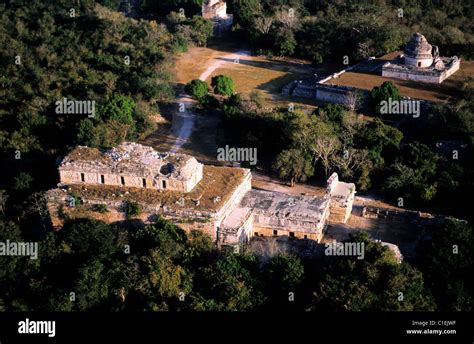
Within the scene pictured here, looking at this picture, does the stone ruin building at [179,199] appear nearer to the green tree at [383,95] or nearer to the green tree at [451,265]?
the green tree at [451,265]

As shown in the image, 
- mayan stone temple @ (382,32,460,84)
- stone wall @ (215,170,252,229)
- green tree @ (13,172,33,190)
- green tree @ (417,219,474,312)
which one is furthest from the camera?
mayan stone temple @ (382,32,460,84)

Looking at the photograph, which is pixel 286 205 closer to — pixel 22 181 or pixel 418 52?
pixel 22 181

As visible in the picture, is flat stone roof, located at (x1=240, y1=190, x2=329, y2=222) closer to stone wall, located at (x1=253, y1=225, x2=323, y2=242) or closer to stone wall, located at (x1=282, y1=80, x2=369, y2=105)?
stone wall, located at (x1=253, y1=225, x2=323, y2=242)

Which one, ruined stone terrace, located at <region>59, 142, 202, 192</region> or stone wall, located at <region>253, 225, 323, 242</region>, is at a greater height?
ruined stone terrace, located at <region>59, 142, 202, 192</region>

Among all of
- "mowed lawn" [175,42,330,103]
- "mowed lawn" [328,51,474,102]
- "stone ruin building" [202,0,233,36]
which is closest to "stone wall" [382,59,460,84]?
"mowed lawn" [328,51,474,102]

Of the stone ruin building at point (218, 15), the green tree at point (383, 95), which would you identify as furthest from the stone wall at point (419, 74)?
the stone ruin building at point (218, 15)
